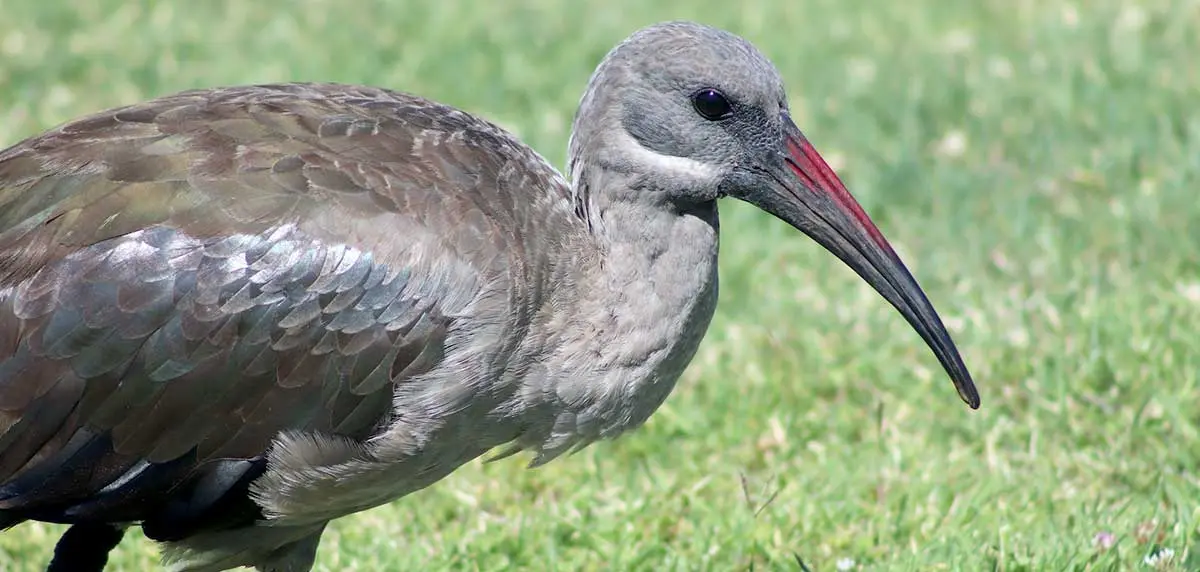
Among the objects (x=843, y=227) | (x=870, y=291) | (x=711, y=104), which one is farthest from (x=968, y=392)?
(x=870, y=291)

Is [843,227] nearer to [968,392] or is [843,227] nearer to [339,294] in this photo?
[968,392]

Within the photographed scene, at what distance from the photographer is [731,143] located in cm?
521

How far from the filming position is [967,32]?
1074cm

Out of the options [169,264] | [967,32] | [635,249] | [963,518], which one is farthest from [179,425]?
[967,32]

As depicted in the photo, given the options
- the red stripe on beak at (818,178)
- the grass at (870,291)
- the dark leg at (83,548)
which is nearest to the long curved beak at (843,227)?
the red stripe on beak at (818,178)

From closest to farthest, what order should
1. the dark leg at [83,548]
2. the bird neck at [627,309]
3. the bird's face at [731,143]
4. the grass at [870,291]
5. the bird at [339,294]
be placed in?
the bird at [339,294] < the bird neck at [627,309] < the bird's face at [731,143] < the dark leg at [83,548] < the grass at [870,291]

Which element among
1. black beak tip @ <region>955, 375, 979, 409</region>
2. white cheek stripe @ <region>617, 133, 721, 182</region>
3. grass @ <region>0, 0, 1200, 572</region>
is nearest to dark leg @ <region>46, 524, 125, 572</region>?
grass @ <region>0, 0, 1200, 572</region>

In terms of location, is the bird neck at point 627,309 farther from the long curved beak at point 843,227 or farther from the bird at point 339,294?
the long curved beak at point 843,227

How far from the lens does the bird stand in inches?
193

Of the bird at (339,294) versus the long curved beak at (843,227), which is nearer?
the bird at (339,294)

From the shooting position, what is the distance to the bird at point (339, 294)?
4.91 meters

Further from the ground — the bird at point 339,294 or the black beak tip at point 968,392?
the bird at point 339,294

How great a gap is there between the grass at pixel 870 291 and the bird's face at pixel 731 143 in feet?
3.16

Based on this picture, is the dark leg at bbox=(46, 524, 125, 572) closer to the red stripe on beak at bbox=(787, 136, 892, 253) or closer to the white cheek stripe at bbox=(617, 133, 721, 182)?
the white cheek stripe at bbox=(617, 133, 721, 182)
